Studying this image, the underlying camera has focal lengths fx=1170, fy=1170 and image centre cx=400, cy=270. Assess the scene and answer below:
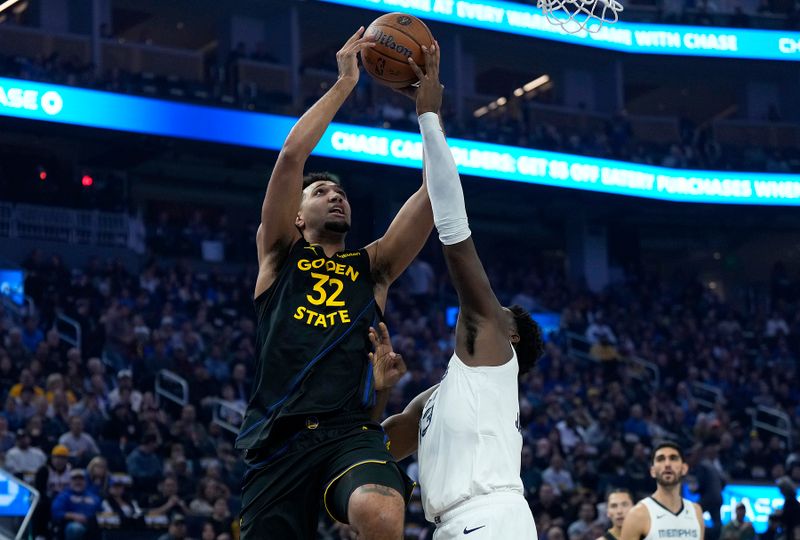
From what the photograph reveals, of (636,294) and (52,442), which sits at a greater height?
(636,294)

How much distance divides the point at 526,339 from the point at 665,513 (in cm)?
419

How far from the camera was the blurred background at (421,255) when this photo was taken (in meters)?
14.4

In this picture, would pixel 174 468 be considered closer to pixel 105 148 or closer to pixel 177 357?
pixel 177 357

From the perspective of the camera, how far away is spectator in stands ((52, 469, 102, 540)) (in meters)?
11.4

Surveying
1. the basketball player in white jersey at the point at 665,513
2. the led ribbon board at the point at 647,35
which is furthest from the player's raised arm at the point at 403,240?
Result: the led ribbon board at the point at 647,35

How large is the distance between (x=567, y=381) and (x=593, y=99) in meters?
12.4

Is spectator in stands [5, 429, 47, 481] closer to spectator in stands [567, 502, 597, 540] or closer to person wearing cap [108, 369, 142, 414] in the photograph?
person wearing cap [108, 369, 142, 414]

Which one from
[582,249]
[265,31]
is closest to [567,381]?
[582,249]

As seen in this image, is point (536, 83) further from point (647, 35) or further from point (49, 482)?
point (49, 482)

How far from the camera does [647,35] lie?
97.9ft

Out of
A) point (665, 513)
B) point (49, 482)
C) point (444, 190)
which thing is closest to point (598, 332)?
point (49, 482)

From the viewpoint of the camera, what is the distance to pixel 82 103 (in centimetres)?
2148

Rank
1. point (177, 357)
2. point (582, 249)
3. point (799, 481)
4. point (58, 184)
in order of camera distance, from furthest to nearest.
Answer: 1. point (582, 249)
2. point (58, 184)
3. point (799, 481)
4. point (177, 357)

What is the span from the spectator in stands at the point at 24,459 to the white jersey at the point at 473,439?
8461 millimetres
